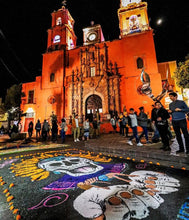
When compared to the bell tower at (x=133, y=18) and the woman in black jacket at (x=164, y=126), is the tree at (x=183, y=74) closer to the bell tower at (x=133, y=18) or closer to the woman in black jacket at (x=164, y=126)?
the bell tower at (x=133, y=18)

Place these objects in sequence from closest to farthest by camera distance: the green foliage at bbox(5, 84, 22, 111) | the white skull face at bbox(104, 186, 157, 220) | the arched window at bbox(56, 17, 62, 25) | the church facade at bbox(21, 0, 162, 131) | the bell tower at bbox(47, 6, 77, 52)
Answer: the white skull face at bbox(104, 186, 157, 220), the church facade at bbox(21, 0, 162, 131), the green foliage at bbox(5, 84, 22, 111), the bell tower at bbox(47, 6, 77, 52), the arched window at bbox(56, 17, 62, 25)

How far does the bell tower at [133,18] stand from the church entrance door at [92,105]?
10.1 m

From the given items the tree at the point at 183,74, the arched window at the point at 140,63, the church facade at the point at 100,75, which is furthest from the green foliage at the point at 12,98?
the tree at the point at 183,74

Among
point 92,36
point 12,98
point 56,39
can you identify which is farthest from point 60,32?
point 12,98

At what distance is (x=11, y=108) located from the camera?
17000 mm

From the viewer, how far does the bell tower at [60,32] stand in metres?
20.7

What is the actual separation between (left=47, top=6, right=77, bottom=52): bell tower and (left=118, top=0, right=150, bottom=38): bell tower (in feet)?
31.0

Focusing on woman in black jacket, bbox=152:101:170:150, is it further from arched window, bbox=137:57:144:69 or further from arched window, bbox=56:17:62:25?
arched window, bbox=56:17:62:25

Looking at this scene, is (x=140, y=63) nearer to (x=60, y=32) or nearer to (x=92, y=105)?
(x=92, y=105)

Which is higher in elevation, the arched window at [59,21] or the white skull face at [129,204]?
the arched window at [59,21]

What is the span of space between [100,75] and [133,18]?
10527 millimetres

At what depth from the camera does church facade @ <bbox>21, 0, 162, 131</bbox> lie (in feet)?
50.2

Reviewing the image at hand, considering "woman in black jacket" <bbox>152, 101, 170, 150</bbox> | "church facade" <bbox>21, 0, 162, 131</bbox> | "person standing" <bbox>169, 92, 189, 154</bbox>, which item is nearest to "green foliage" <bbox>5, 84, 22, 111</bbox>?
"church facade" <bbox>21, 0, 162, 131</bbox>

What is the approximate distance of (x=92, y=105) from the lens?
16.8 m
